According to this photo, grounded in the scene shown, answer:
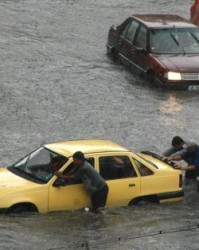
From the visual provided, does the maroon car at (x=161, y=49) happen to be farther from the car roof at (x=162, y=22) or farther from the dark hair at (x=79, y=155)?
the dark hair at (x=79, y=155)

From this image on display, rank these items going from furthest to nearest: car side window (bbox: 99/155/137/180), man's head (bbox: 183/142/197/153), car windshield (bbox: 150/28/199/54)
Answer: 1. car windshield (bbox: 150/28/199/54)
2. man's head (bbox: 183/142/197/153)
3. car side window (bbox: 99/155/137/180)

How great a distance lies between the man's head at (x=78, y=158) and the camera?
11805 millimetres

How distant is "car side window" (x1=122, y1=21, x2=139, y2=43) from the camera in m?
22.1

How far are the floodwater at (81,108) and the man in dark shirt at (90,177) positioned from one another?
365mm

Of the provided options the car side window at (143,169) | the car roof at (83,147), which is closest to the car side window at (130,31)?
the car roof at (83,147)

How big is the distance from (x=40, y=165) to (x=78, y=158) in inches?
33.2

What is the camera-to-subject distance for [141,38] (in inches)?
851

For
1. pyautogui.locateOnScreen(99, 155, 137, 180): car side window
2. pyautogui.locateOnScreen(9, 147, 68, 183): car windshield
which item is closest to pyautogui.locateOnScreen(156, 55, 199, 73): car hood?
pyautogui.locateOnScreen(99, 155, 137, 180): car side window

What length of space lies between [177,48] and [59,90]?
3.66 meters

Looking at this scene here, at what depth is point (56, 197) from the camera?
466 inches

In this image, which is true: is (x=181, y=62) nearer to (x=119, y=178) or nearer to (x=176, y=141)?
(x=176, y=141)

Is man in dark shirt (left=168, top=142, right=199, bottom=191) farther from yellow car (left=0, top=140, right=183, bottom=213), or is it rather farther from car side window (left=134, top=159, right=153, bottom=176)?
car side window (left=134, top=159, right=153, bottom=176)

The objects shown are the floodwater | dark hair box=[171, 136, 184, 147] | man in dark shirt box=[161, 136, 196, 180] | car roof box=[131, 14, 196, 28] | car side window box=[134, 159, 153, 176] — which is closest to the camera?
the floodwater

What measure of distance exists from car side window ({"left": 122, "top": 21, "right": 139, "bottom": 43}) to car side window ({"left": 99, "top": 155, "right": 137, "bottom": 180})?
32.6 ft
